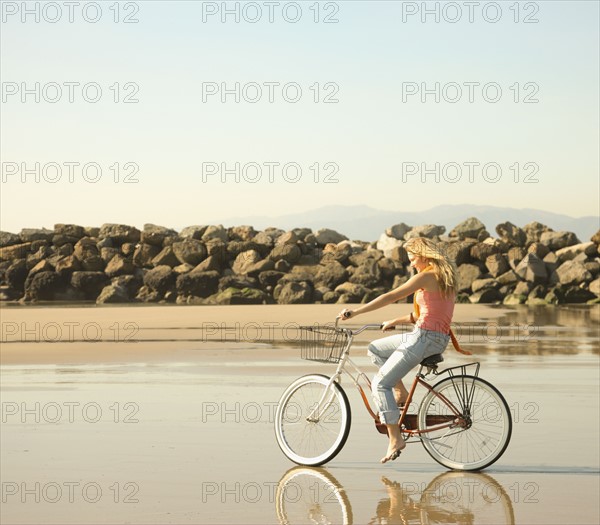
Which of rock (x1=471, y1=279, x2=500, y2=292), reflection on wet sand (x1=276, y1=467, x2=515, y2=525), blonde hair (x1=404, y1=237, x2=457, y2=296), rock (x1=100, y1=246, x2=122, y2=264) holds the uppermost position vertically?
rock (x1=100, y1=246, x2=122, y2=264)

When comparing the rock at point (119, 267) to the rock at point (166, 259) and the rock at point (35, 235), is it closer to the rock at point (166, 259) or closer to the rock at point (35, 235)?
the rock at point (166, 259)

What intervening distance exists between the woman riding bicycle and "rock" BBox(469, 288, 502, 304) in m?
34.9

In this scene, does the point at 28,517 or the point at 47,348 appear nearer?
the point at 28,517

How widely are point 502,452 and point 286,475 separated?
5.50 ft

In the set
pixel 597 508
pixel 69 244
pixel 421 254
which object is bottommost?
pixel 597 508

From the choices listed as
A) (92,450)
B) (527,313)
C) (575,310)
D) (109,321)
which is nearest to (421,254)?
(92,450)

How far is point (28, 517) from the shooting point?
682cm

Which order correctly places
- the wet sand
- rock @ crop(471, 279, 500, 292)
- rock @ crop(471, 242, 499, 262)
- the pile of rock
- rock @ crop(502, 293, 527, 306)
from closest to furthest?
1. the wet sand
2. rock @ crop(502, 293, 527, 306)
3. rock @ crop(471, 279, 500, 292)
4. the pile of rock
5. rock @ crop(471, 242, 499, 262)

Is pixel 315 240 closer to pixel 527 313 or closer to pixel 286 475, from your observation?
pixel 527 313

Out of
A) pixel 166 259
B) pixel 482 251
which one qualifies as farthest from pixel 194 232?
pixel 482 251

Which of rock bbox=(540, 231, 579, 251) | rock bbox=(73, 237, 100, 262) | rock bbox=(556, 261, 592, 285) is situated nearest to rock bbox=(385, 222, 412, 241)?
rock bbox=(540, 231, 579, 251)

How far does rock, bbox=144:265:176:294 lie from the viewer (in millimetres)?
47750

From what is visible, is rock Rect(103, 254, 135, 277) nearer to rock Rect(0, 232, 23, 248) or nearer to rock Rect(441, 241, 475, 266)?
rock Rect(0, 232, 23, 248)

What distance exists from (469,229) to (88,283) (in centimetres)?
1872
